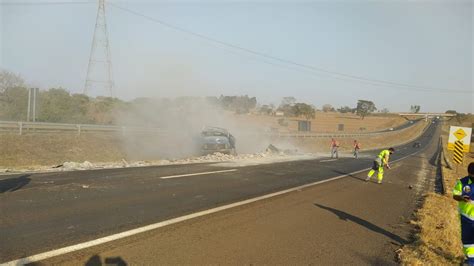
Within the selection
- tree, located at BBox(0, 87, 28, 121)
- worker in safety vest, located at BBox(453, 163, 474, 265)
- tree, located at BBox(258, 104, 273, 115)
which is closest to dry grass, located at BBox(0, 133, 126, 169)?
tree, located at BBox(0, 87, 28, 121)

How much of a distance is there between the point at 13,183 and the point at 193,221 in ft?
17.8

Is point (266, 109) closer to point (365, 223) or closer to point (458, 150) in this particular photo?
point (458, 150)

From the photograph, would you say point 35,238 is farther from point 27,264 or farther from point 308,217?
point 308,217

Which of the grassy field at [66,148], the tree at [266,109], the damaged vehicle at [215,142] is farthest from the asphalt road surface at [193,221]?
the tree at [266,109]

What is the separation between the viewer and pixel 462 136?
20672 mm

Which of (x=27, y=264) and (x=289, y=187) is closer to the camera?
(x=27, y=264)

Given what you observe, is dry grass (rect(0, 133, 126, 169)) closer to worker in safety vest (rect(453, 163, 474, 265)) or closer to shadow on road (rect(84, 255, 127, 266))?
shadow on road (rect(84, 255, 127, 266))

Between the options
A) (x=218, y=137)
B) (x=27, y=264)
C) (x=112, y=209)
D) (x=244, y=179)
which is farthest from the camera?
(x=218, y=137)

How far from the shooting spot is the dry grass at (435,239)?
6352 mm

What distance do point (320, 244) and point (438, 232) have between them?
3119mm

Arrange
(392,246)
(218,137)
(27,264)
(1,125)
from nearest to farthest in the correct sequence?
(27,264) < (392,246) < (1,125) < (218,137)

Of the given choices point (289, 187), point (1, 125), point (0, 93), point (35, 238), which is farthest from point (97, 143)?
point (35, 238)

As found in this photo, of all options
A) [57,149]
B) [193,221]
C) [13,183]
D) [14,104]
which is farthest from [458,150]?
[14,104]

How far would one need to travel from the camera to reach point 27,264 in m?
4.73
